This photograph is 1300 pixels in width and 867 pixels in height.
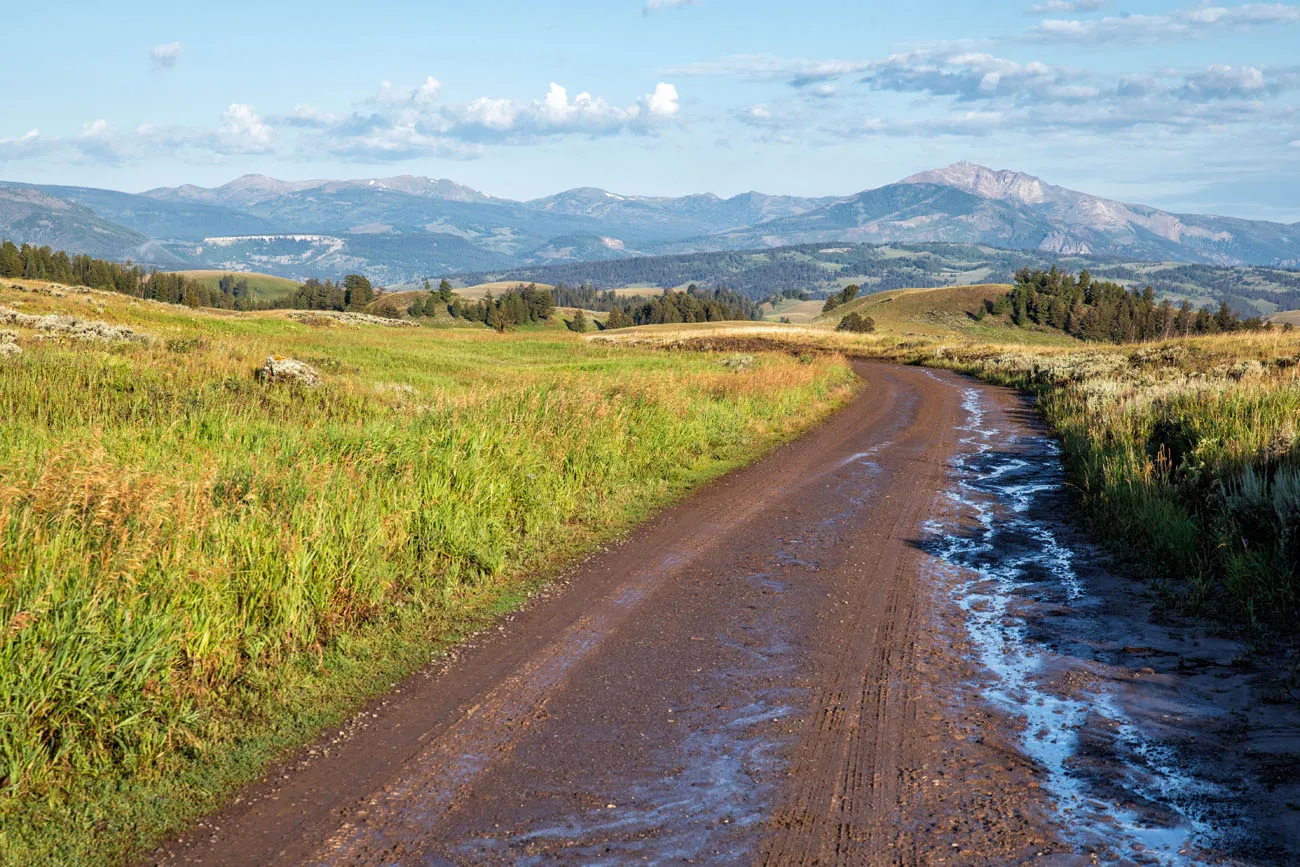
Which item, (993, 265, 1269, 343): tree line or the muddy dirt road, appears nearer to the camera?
the muddy dirt road

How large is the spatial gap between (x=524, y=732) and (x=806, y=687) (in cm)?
199

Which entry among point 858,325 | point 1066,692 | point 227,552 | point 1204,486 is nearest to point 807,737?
point 1066,692

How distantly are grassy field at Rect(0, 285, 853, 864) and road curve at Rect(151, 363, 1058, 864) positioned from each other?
0.57 metres

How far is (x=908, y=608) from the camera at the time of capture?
8.19m

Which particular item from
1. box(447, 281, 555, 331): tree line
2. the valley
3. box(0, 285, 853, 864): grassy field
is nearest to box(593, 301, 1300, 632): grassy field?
the valley

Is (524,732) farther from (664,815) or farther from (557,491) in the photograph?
(557,491)

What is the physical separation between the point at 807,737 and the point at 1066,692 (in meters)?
2.07

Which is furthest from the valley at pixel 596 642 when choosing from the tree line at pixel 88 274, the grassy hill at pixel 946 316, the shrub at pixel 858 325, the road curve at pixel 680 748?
the shrub at pixel 858 325

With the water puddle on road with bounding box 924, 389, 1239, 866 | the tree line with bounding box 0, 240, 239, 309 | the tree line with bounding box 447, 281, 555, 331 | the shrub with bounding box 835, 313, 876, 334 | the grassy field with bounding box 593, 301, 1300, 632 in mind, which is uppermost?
the tree line with bounding box 0, 240, 239, 309

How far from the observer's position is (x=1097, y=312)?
422 feet

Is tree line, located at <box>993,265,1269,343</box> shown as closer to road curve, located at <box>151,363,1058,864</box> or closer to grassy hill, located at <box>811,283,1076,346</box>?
grassy hill, located at <box>811,283,1076,346</box>

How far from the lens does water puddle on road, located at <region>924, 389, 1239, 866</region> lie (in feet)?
14.8

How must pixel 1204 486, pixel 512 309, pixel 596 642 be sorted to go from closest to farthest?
Result: pixel 596 642
pixel 1204 486
pixel 512 309

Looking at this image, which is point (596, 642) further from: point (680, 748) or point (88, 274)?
point (88, 274)
